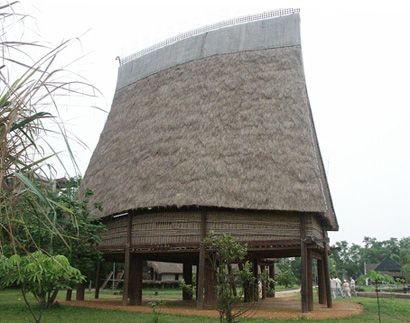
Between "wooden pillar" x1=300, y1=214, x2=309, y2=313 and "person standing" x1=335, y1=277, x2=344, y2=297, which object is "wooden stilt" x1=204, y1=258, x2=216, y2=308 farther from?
"person standing" x1=335, y1=277, x2=344, y2=297

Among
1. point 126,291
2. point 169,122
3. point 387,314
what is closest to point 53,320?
point 126,291

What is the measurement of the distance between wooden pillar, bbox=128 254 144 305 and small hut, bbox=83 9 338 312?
0.03 m

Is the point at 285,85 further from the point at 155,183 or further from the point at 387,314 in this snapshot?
the point at 387,314

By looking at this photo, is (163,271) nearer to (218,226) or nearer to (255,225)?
(218,226)

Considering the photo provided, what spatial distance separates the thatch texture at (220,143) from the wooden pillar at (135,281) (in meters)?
1.46

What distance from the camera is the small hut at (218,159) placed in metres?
10.7

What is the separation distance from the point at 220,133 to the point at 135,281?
450 centimetres

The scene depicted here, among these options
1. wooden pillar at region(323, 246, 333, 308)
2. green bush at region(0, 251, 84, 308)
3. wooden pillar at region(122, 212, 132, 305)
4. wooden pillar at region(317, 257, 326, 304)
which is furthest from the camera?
wooden pillar at region(317, 257, 326, 304)

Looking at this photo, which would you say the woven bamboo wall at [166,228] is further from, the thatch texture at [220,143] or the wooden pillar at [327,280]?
the wooden pillar at [327,280]

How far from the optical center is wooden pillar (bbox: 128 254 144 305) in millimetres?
12068

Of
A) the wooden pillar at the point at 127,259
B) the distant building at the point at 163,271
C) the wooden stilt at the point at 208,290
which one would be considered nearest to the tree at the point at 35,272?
the wooden pillar at the point at 127,259

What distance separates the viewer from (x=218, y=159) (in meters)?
11.5

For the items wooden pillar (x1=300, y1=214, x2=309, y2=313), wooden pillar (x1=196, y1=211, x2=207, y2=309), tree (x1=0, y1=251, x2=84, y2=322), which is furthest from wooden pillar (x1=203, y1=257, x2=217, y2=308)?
tree (x1=0, y1=251, x2=84, y2=322)

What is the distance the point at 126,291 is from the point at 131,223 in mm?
1740
